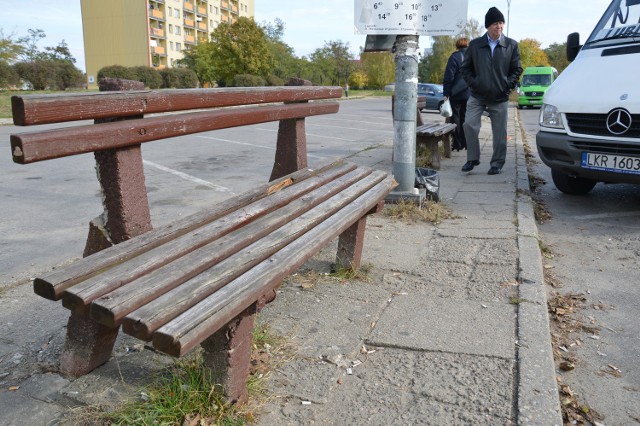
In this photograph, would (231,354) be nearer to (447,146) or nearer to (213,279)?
(213,279)

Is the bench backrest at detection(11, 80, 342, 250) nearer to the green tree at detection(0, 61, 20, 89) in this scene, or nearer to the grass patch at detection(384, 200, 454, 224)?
the grass patch at detection(384, 200, 454, 224)

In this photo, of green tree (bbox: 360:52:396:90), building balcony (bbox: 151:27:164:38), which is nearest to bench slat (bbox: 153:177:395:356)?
green tree (bbox: 360:52:396:90)

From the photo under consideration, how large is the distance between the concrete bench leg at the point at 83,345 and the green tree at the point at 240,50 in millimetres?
48965

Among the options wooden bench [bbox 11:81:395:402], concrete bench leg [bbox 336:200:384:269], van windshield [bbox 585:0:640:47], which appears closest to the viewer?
wooden bench [bbox 11:81:395:402]

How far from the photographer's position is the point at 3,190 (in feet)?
20.9

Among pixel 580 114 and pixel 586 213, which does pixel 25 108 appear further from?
pixel 586 213

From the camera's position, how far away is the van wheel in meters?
6.25

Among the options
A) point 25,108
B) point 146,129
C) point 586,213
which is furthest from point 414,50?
point 25,108

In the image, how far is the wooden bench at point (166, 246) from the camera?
5.70 feet

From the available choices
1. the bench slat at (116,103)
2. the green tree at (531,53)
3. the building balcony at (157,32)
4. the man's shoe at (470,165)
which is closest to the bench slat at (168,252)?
the bench slat at (116,103)

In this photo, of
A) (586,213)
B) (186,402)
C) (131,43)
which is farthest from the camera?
(131,43)

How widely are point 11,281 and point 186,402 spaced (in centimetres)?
209

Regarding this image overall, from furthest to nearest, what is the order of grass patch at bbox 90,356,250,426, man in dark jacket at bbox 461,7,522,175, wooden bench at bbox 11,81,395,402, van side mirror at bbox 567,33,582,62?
man in dark jacket at bbox 461,7,522,175, van side mirror at bbox 567,33,582,62, grass patch at bbox 90,356,250,426, wooden bench at bbox 11,81,395,402

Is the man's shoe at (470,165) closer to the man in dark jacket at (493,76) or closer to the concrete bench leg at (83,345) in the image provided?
the man in dark jacket at (493,76)
